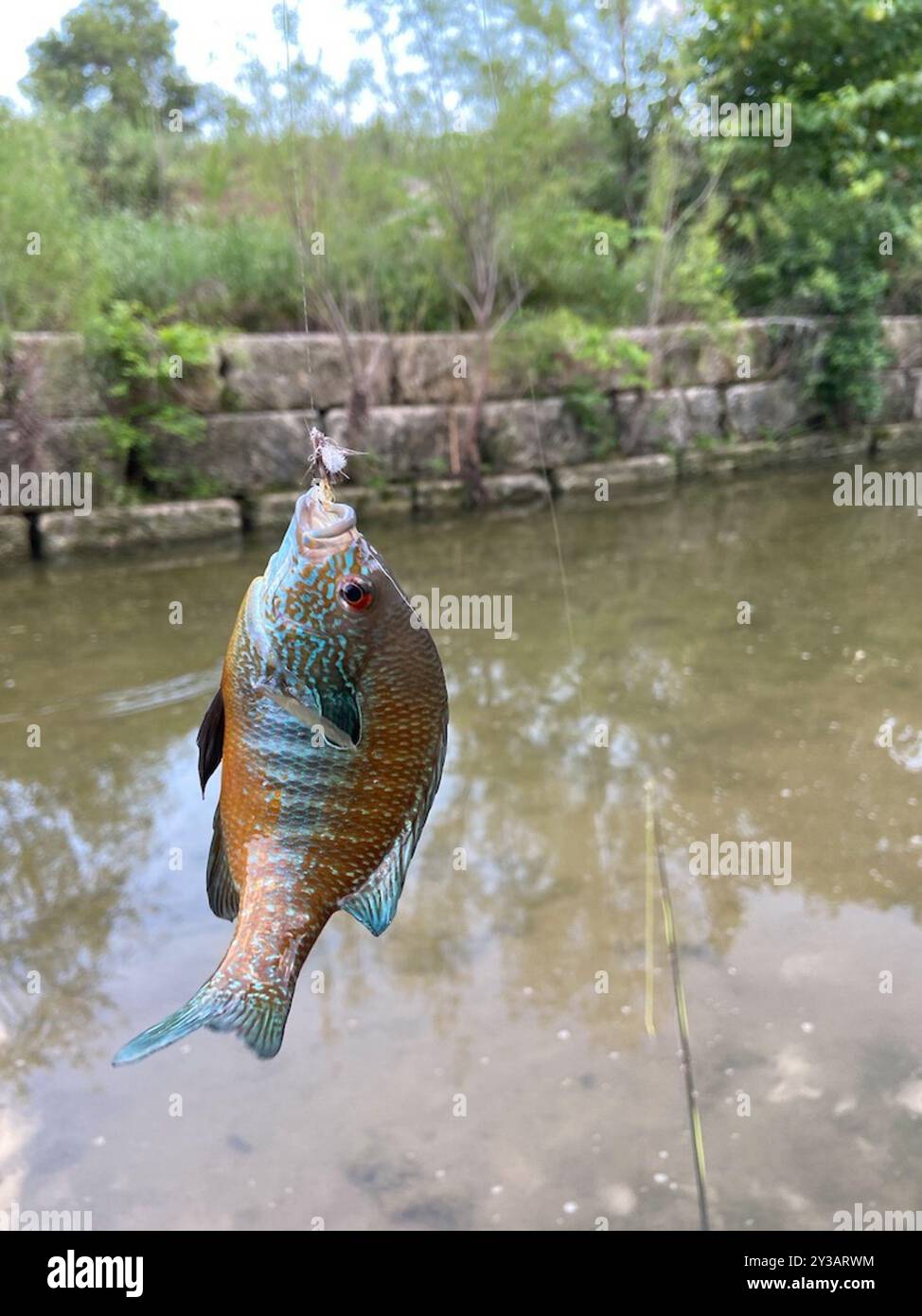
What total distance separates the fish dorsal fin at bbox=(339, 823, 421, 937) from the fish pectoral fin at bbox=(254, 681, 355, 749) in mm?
96

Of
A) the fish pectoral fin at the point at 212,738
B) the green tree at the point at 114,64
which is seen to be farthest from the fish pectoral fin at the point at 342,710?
the green tree at the point at 114,64

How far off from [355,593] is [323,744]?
0.45ft

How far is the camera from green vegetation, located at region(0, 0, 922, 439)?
879 centimetres

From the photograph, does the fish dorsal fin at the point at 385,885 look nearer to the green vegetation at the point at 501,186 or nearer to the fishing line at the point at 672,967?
the fishing line at the point at 672,967

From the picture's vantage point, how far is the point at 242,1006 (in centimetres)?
87

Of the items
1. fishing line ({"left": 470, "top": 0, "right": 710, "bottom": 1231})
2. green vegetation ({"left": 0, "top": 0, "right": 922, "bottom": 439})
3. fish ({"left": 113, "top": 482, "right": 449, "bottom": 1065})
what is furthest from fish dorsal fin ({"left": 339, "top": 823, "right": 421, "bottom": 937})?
green vegetation ({"left": 0, "top": 0, "right": 922, "bottom": 439})

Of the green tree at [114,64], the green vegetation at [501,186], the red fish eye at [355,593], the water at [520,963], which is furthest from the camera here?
the green tree at [114,64]

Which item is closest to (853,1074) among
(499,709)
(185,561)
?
(499,709)

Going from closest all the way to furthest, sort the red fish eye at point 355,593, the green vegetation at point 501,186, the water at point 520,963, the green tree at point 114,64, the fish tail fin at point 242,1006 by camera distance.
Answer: the fish tail fin at point 242,1006, the red fish eye at point 355,593, the water at point 520,963, the green vegetation at point 501,186, the green tree at point 114,64

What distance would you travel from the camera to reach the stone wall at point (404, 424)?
8859 millimetres

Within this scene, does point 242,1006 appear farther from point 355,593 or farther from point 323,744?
point 355,593

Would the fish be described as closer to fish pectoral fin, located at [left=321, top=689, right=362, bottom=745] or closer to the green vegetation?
fish pectoral fin, located at [left=321, top=689, right=362, bottom=745]

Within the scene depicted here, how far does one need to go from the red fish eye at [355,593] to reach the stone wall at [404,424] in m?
7.57

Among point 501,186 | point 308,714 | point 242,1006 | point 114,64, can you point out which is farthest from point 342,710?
point 114,64
